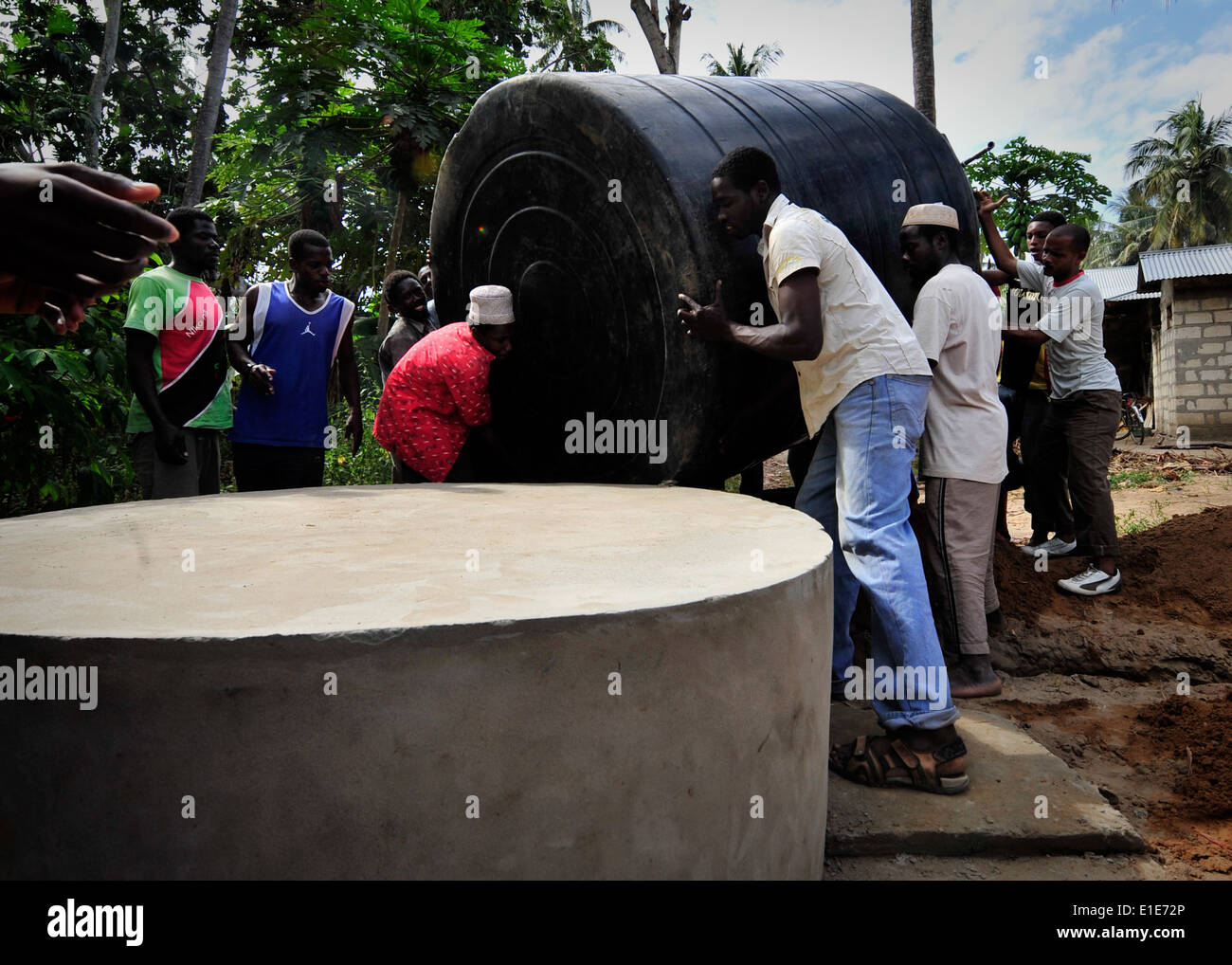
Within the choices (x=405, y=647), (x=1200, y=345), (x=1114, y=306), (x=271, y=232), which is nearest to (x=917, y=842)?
(x=405, y=647)

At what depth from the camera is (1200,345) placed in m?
14.0

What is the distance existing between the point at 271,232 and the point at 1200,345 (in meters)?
13.3

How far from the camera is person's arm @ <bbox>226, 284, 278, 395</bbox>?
13.2 feet

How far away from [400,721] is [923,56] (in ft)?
28.6

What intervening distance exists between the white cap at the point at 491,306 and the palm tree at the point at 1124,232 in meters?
40.3

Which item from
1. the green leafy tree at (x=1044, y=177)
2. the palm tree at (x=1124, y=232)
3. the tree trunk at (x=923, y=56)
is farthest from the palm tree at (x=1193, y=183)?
the tree trunk at (x=923, y=56)

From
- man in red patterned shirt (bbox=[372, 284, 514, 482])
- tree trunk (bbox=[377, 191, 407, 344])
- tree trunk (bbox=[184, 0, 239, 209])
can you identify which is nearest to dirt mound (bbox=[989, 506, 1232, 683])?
man in red patterned shirt (bbox=[372, 284, 514, 482])

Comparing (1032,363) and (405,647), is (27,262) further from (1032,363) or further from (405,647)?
(1032,363)

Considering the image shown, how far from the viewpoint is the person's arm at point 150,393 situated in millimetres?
3789

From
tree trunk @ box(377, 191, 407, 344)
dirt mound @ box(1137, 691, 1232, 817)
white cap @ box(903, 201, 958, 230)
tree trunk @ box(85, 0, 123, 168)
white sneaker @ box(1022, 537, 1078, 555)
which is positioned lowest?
dirt mound @ box(1137, 691, 1232, 817)

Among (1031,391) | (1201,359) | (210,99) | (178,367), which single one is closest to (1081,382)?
(1031,391)

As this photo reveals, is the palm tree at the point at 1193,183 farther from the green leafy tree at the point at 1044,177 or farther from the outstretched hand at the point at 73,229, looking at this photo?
the outstretched hand at the point at 73,229

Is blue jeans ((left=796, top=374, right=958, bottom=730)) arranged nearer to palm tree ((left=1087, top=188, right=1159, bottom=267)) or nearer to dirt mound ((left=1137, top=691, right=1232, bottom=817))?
dirt mound ((left=1137, top=691, right=1232, bottom=817))

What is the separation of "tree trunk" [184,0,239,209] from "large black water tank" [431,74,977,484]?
305 inches
